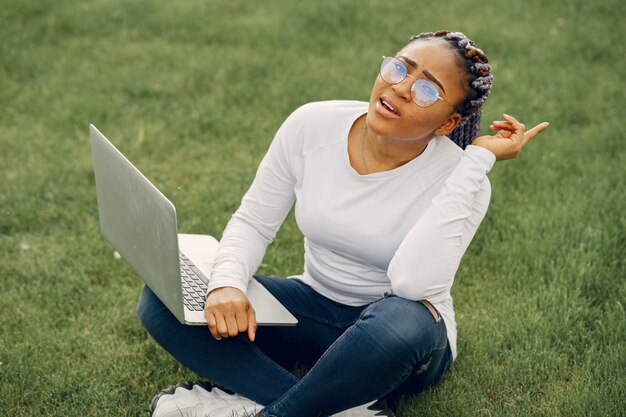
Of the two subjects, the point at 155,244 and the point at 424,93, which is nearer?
the point at 155,244

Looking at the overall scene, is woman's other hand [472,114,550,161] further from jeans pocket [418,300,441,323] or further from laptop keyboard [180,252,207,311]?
laptop keyboard [180,252,207,311]

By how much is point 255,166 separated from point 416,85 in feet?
6.88

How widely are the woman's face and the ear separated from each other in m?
0.05

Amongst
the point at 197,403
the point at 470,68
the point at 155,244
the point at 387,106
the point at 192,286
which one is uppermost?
the point at 470,68

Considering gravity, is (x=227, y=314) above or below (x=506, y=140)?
below

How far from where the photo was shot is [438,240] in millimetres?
2604

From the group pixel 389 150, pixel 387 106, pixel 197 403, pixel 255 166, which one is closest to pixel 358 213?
pixel 389 150

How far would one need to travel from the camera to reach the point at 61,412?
2.90 meters

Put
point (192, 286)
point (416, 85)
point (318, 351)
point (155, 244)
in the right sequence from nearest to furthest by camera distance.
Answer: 1. point (155, 244)
2. point (416, 85)
3. point (192, 286)
4. point (318, 351)

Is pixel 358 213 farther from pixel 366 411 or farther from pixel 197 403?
pixel 197 403

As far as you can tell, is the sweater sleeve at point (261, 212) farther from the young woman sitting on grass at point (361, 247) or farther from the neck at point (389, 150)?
the neck at point (389, 150)

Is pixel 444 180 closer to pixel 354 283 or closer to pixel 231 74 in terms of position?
pixel 354 283

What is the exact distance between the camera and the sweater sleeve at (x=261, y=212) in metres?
2.86

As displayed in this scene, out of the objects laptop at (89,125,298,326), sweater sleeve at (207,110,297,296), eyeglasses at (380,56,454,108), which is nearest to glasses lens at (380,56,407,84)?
eyeglasses at (380,56,454,108)
